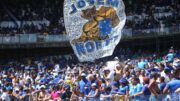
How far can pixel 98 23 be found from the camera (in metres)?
12.6

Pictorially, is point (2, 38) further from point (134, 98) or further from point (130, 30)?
point (134, 98)

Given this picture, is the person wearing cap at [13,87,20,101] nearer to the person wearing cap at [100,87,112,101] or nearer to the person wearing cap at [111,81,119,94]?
the person wearing cap at [100,87,112,101]

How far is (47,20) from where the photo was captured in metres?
42.8

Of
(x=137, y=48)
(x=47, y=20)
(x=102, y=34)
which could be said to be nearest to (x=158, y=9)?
(x=137, y=48)

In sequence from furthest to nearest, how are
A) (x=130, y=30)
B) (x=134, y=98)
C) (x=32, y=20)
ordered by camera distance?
(x=32, y=20), (x=130, y=30), (x=134, y=98)

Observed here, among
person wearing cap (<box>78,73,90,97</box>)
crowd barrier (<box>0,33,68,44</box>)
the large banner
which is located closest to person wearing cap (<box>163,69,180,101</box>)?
the large banner

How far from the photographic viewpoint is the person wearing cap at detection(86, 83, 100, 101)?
13.5 metres

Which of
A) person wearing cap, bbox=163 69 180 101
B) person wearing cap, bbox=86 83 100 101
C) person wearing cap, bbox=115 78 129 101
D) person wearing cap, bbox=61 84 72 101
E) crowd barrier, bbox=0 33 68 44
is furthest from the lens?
crowd barrier, bbox=0 33 68 44

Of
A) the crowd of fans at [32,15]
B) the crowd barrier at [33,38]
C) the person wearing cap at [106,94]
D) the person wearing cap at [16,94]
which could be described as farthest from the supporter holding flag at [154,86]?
the crowd of fans at [32,15]

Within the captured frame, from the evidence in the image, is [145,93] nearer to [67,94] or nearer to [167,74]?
[167,74]

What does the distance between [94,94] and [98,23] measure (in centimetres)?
194

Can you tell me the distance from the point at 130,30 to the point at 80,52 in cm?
2672

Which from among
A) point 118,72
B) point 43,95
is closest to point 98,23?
point 118,72

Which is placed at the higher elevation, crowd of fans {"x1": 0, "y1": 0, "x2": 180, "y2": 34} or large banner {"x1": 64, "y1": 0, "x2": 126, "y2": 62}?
large banner {"x1": 64, "y1": 0, "x2": 126, "y2": 62}
